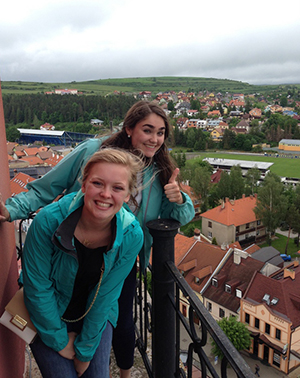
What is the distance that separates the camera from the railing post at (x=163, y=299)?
1.66 m

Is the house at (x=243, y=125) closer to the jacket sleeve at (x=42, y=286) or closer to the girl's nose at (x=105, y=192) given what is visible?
the girl's nose at (x=105, y=192)

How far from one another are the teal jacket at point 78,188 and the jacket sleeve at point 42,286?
1.33 ft

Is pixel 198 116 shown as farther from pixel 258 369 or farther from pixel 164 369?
pixel 164 369

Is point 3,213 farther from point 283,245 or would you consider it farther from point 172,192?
point 283,245

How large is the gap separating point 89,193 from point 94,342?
0.65m

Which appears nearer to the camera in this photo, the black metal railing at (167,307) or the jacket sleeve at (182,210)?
the black metal railing at (167,307)

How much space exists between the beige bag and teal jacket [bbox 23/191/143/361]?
0.11 feet

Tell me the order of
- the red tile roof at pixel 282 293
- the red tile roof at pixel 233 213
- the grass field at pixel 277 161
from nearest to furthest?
1. the red tile roof at pixel 282 293
2. the red tile roof at pixel 233 213
3. the grass field at pixel 277 161

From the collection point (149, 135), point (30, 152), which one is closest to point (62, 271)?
point (149, 135)

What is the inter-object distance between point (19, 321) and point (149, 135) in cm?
109

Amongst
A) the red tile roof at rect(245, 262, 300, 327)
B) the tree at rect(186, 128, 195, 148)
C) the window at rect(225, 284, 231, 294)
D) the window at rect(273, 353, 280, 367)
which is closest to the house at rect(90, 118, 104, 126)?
the tree at rect(186, 128, 195, 148)

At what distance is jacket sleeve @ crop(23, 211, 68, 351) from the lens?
1.33 meters

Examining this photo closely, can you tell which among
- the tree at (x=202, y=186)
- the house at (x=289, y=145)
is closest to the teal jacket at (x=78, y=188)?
the tree at (x=202, y=186)

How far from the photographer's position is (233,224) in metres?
21.1
